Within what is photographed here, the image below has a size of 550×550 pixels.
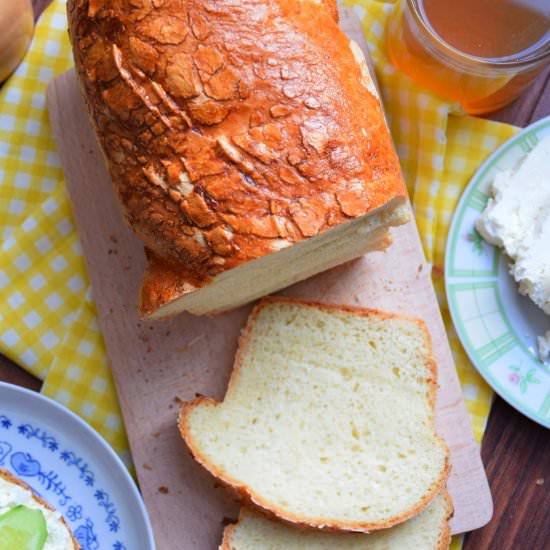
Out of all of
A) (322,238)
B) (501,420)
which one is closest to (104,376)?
(322,238)

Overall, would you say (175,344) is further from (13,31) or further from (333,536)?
(13,31)

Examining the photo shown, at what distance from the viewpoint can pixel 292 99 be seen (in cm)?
204

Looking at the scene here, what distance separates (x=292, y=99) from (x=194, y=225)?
15.3 inches

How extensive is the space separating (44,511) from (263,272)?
89cm

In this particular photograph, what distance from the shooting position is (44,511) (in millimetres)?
2301

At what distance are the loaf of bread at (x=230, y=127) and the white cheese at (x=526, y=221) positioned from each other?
23.0 inches

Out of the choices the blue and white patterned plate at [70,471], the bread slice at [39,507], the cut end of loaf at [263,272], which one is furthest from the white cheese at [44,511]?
the cut end of loaf at [263,272]

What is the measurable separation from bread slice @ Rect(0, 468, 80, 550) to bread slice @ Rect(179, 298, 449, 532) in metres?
0.41

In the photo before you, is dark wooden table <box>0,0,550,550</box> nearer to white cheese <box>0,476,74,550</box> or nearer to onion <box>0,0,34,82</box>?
white cheese <box>0,476,74,550</box>

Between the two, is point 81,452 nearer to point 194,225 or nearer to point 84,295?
point 84,295

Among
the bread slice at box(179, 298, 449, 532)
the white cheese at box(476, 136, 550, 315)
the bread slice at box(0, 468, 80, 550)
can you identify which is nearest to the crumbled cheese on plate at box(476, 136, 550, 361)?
the white cheese at box(476, 136, 550, 315)

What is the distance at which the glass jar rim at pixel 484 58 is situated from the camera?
2393 mm

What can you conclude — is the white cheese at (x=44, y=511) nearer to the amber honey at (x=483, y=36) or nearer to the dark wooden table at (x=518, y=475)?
the dark wooden table at (x=518, y=475)

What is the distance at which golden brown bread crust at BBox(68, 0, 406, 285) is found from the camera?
79.7 inches
